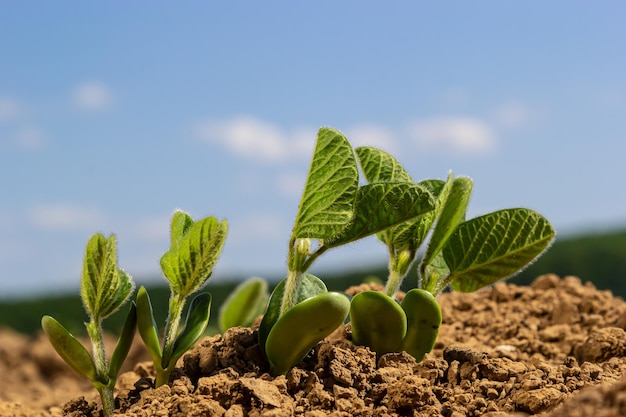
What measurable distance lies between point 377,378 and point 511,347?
1.19 meters

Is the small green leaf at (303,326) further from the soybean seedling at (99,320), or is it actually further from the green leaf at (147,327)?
the soybean seedling at (99,320)

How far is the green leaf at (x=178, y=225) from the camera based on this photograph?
2418 millimetres

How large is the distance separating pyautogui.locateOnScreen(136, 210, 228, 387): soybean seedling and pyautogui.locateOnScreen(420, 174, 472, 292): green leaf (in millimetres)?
756

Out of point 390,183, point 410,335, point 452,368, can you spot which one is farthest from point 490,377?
point 390,183

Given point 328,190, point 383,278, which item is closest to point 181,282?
point 328,190

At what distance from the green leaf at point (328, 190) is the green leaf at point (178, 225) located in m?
0.40

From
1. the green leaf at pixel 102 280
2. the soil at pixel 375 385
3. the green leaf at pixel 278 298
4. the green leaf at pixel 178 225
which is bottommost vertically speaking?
the soil at pixel 375 385

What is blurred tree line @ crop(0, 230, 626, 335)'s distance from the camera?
1077 cm

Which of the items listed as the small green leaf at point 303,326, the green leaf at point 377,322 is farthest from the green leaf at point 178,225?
the green leaf at point 377,322

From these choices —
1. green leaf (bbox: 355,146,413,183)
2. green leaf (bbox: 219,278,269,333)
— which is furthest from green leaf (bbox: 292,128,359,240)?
green leaf (bbox: 219,278,269,333)

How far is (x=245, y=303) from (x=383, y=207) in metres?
1.26

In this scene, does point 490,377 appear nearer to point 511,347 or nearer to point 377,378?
point 377,378

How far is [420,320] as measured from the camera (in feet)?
7.86

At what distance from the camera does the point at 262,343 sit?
235cm
